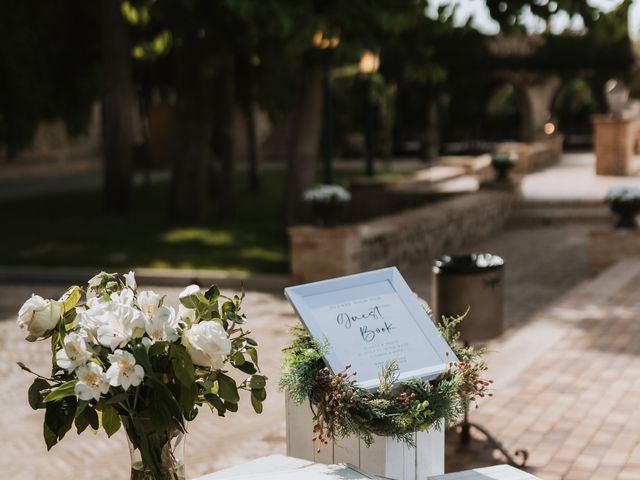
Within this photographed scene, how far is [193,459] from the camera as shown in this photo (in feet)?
22.9

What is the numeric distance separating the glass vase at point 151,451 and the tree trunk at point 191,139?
15781 millimetres

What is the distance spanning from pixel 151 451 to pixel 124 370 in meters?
0.36

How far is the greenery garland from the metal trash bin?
3.12m

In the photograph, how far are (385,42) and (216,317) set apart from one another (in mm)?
14092

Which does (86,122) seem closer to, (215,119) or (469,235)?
(215,119)

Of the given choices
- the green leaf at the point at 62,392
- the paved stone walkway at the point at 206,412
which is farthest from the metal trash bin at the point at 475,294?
the green leaf at the point at 62,392

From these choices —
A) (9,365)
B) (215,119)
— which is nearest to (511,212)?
(215,119)

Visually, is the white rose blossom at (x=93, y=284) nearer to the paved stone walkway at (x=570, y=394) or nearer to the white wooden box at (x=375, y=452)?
the white wooden box at (x=375, y=452)

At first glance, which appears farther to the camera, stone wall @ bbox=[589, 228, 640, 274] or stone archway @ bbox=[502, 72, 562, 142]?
stone archway @ bbox=[502, 72, 562, 142]

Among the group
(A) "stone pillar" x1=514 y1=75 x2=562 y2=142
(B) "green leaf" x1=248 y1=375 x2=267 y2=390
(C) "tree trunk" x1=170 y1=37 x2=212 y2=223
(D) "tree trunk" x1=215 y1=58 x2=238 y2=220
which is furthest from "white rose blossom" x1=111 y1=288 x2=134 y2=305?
(A) "stone pillar" x1=514 y1=75 x2=562 y2=142

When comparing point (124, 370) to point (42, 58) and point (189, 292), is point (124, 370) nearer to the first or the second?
point (189, 292)

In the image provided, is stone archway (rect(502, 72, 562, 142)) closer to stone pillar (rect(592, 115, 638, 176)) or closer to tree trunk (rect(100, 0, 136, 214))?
stone pillar (rect(592, 115, 638, 176))

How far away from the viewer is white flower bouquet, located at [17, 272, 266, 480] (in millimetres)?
3396

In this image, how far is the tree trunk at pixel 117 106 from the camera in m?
20.9
